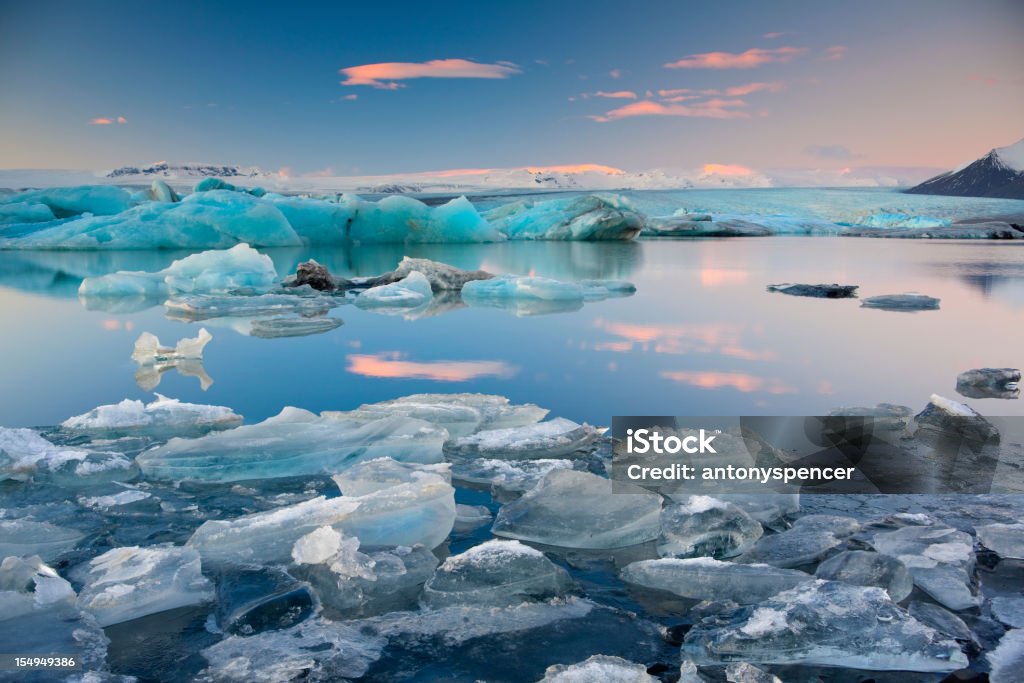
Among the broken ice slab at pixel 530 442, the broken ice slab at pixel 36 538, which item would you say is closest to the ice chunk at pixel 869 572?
the broken ice slab at pixel 530 442

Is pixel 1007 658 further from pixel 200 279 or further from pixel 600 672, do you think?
pixel 200 279

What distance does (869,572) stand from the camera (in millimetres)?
1720

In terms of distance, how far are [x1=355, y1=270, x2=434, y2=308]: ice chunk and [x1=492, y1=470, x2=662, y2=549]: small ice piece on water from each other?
521cm

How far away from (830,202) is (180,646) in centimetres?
4005

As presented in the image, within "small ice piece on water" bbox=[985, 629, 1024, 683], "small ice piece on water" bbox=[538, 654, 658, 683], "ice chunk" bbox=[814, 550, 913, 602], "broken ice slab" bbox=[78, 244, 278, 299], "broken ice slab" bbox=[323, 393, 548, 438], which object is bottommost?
"small ice piece on water" bbox=[985, 629, 1024, 683]

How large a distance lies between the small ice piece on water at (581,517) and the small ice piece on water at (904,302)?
5.73 metres

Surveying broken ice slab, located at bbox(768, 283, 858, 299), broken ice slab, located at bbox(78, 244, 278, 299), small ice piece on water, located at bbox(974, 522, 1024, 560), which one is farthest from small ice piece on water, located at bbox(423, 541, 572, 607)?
broken ice slab, located at bbox(768, 283, 858, 299)

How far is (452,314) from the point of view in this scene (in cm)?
668

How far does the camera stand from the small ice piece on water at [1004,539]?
190cm

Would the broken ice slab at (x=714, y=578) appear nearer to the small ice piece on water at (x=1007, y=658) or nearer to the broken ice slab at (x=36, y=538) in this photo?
the small ice piece on water at (x=1007, y=658)

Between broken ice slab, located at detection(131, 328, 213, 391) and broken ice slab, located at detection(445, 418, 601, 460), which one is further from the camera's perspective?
broken ice slab, located at detection(131, 328, 213, 391)

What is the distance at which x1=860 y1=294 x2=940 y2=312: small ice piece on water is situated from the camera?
273 inches

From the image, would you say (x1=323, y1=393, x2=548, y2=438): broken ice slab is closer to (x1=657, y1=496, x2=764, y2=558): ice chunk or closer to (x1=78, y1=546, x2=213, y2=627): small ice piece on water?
(x1=657, y1=496, x2=764, y2=558): ice chunk

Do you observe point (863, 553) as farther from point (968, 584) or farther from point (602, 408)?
point (602, 408)
